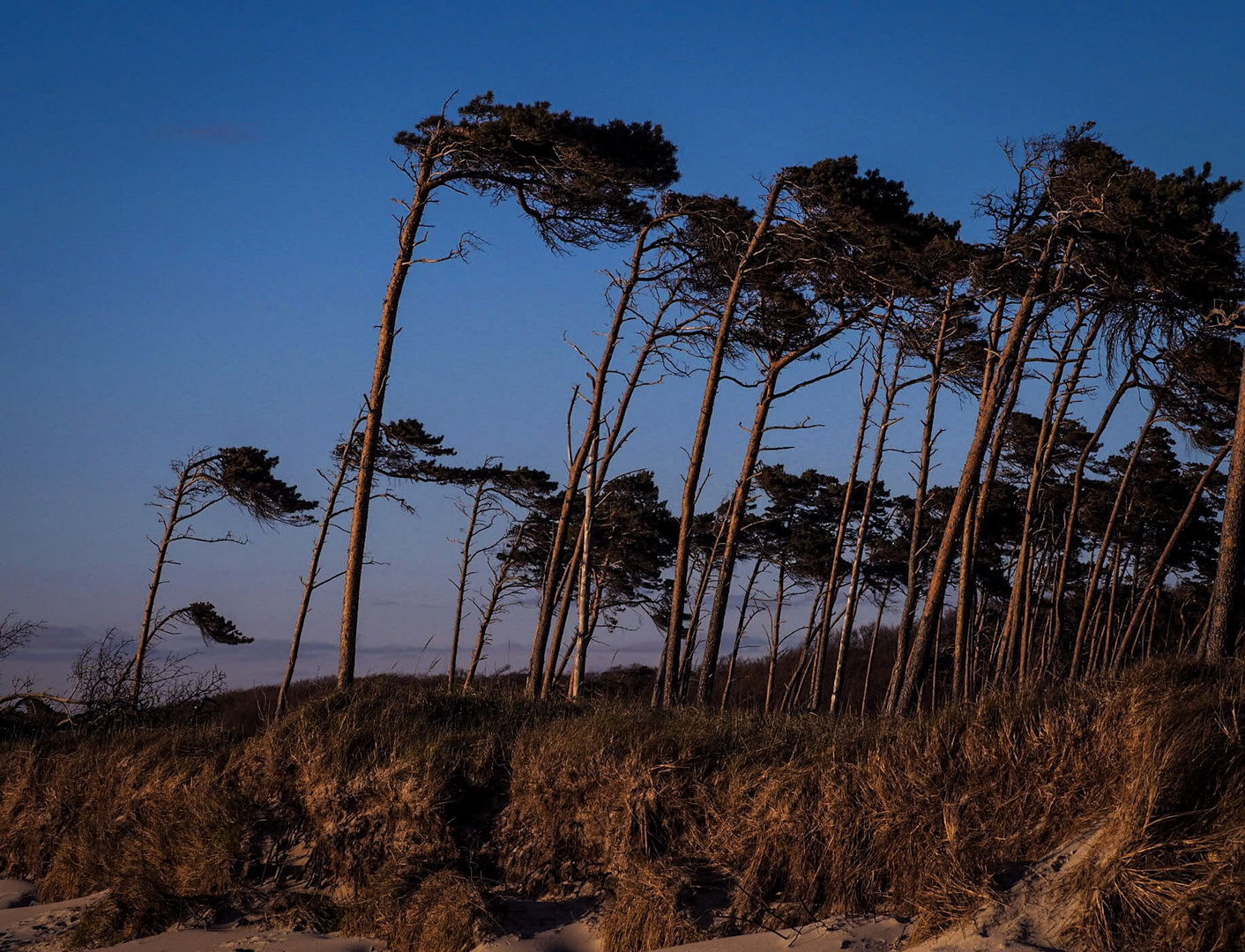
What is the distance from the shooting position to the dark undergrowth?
5.56m

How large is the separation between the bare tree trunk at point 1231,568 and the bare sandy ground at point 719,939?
7.69 m

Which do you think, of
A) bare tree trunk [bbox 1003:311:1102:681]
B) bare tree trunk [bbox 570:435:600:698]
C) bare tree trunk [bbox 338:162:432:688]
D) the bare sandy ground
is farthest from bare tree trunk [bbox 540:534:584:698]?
the bare sandy ground

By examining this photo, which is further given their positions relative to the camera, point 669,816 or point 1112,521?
point 1112,521

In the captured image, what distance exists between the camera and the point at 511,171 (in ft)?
48.4

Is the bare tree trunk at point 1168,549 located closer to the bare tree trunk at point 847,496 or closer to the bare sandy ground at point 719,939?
the bare tree trunk at point 847,496

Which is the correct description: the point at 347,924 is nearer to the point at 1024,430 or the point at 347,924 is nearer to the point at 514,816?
the point at 514,816

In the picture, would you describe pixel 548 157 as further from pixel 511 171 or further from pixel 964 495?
pixel 964 495

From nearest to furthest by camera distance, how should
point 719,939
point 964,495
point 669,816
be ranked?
point 719,939, point 669,816, point 964,495

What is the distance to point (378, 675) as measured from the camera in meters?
11.3

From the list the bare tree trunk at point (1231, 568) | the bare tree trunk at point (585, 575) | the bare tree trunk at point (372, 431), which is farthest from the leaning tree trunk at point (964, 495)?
the bare tree trunk at point (372, 431)

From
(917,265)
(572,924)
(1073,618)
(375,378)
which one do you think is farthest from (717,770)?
(1073,618)

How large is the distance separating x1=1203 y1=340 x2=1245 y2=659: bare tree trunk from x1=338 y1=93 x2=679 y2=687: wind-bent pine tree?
356 inches

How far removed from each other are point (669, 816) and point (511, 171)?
34.5ft

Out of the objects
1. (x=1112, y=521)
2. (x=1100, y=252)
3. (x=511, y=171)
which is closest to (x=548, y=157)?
(x=511, y=171)
